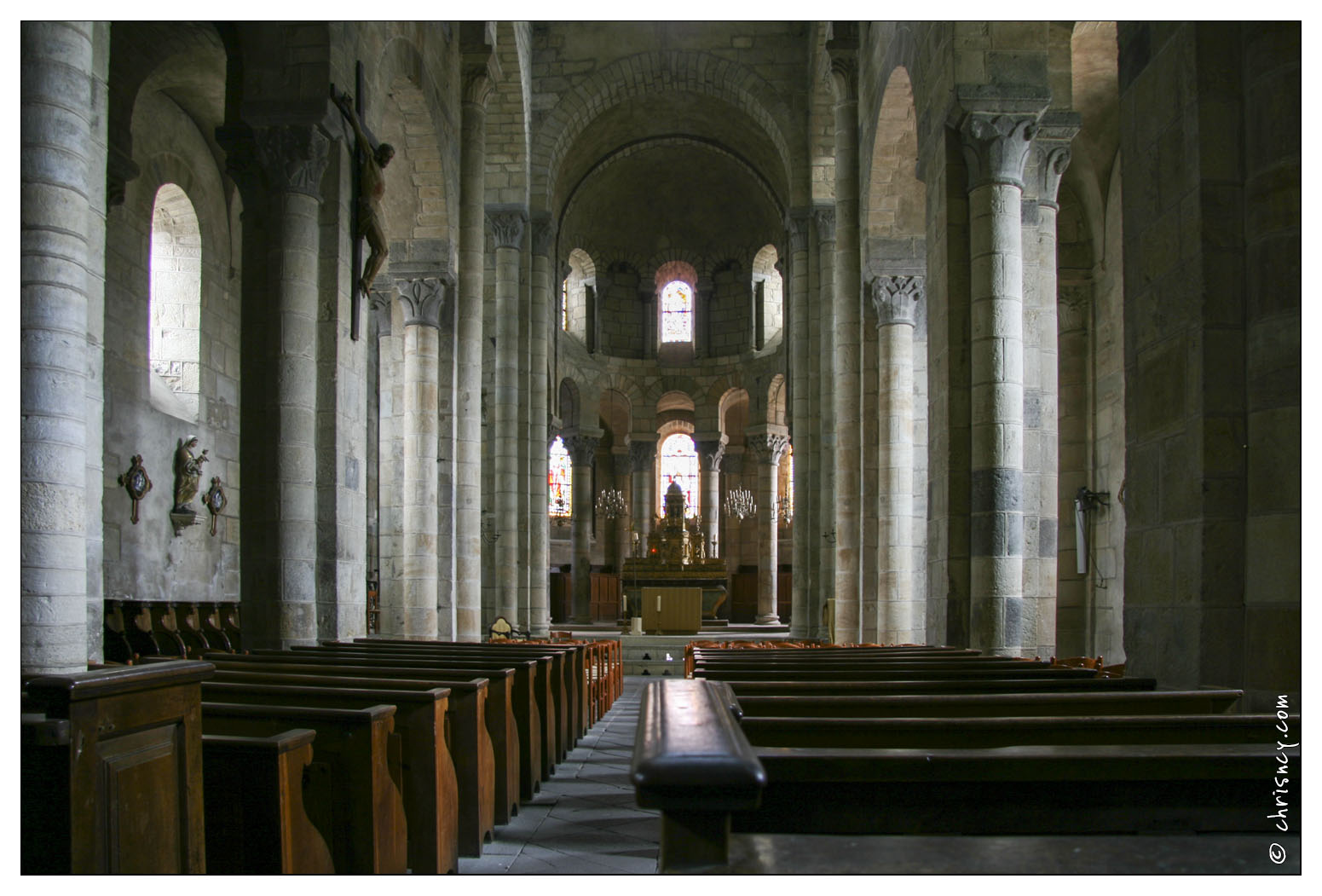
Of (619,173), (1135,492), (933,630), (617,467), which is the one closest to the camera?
(1135,492)

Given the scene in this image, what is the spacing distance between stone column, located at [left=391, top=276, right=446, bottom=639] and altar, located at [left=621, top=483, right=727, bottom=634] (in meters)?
7.60

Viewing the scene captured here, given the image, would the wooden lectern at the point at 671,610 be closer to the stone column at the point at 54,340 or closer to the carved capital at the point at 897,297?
the carved capital at the point at 897,297

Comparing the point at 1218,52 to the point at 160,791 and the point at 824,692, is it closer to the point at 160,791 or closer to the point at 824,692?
the point at 824,692

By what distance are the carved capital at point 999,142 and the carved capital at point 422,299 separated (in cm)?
818

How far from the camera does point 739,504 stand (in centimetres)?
3097

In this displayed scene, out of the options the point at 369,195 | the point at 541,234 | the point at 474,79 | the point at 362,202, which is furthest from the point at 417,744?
the point at 541,234

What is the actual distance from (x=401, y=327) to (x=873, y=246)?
6654 mm

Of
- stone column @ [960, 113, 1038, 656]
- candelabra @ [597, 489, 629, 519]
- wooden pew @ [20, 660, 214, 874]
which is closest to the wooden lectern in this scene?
candelabra @ [597, 489, 629, 519]

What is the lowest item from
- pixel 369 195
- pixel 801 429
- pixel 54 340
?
pixel 54 340

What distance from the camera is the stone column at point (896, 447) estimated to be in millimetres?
14039

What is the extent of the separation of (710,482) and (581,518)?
160 inches

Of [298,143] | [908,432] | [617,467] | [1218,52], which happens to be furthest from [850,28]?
[617,467]

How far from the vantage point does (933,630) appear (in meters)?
9.45

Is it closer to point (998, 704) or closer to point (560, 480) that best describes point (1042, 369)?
point (998, 704)
